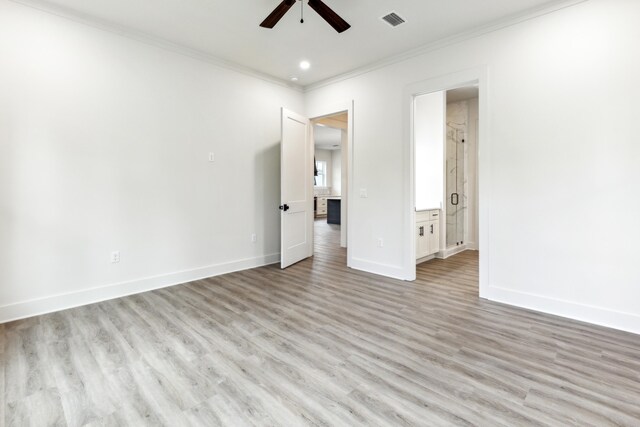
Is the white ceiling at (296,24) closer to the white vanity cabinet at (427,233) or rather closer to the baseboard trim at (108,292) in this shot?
the white vanity cabinet at (427,233)

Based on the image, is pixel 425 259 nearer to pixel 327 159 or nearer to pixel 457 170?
pixel 457 170

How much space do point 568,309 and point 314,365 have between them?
241 cm

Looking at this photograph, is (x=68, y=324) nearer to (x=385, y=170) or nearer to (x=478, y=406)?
(x=478, y=406)

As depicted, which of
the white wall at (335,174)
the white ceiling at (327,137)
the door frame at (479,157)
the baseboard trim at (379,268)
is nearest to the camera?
the door frame at (479,157)

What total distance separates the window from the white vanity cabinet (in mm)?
8339

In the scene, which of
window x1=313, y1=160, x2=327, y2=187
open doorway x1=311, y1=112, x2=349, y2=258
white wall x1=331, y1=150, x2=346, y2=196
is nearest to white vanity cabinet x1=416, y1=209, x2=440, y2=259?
open doorway x1=311, y1=112, x2=349, y2=258

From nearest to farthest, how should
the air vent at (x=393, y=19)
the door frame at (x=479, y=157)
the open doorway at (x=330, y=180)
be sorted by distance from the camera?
the air vent at (x=393, y=19), the door frame at (x=479, y=157), the open doorway at (x=330, y=180)

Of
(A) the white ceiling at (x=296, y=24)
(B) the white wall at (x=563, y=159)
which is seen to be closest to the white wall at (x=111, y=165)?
(A) the white ceiling at (x=296, y=24)

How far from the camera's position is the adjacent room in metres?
1.83

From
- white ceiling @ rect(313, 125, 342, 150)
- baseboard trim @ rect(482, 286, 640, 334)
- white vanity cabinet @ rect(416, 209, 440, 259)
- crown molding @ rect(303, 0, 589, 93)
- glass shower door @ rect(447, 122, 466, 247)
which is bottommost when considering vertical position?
baseboard trim @ rect(482, 286, 640, 334)

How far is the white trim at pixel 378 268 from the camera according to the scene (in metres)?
4.09

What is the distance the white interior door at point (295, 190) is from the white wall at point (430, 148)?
180cm

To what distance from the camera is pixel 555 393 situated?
1763 mm

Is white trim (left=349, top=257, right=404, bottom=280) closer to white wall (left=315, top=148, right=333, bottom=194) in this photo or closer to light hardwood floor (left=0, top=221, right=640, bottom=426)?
light hardwood floor (left=0, top=221, right=640, bottom=426)
